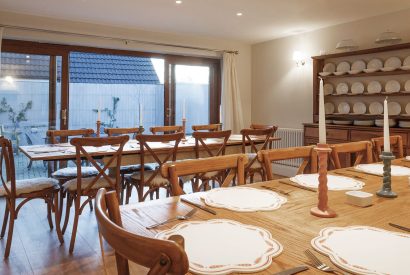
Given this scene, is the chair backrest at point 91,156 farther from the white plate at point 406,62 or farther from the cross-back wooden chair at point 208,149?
the white plate at point 406,62

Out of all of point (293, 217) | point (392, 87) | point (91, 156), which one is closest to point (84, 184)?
point (91, 156)

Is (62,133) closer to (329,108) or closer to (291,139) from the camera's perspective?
(291,139)

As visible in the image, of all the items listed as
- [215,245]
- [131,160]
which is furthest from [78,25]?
[215,245]

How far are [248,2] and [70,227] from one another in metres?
3.07

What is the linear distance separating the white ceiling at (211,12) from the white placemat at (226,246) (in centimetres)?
353

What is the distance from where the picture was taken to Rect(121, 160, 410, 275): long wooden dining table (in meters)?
0.92

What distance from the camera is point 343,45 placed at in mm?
4758

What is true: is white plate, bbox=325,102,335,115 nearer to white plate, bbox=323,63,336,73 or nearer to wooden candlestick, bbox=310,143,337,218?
white plate, bbox=323,63,336,73

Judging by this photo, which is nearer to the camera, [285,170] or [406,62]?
[406,62]

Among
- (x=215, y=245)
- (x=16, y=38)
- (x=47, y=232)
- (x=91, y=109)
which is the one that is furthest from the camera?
(x=91, y=109)

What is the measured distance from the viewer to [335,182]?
1615mm

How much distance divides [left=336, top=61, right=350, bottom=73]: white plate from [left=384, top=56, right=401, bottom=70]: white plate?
0.53m

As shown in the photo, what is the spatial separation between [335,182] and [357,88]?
148 inches

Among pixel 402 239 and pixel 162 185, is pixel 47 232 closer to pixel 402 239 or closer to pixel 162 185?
pixel 162 185
